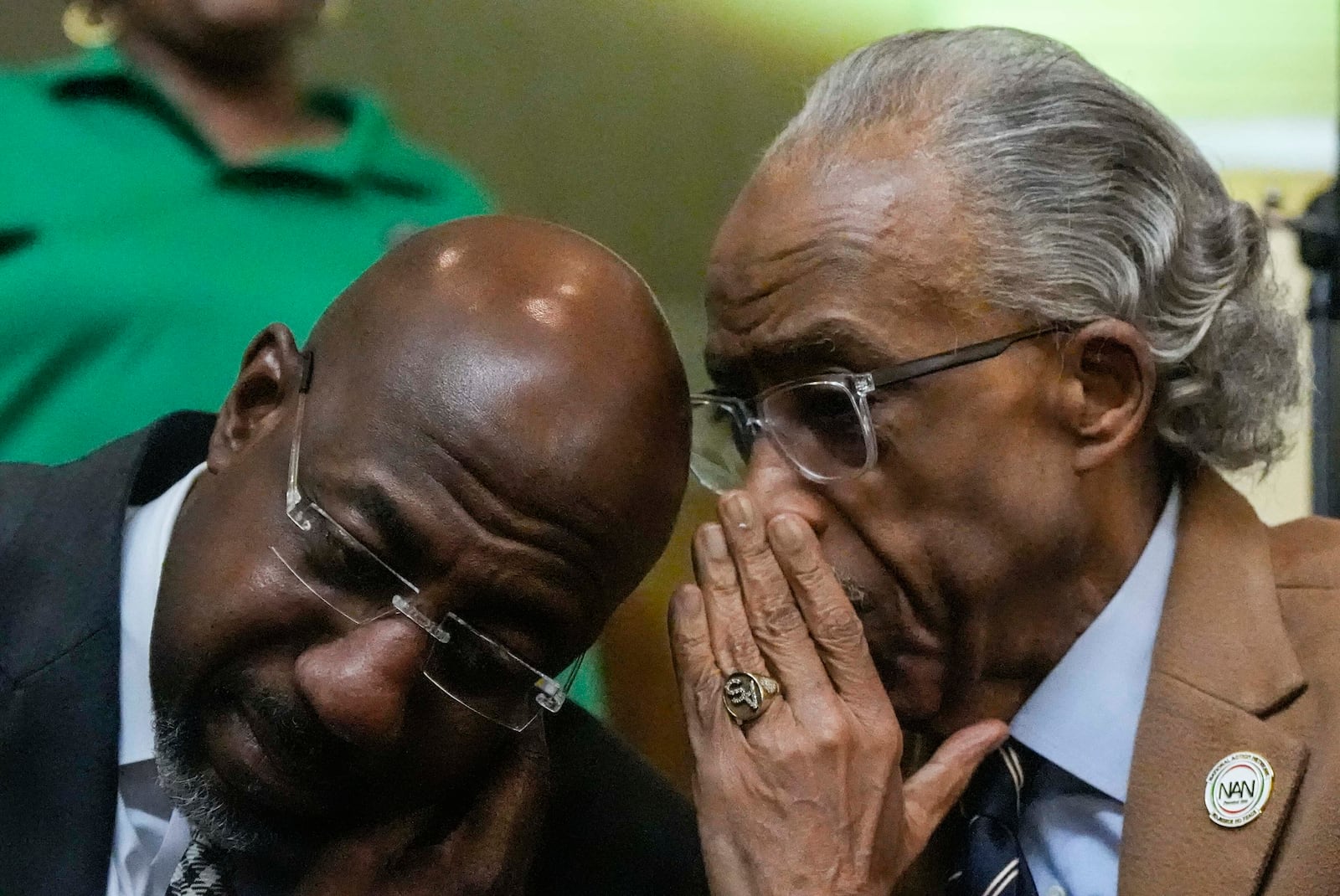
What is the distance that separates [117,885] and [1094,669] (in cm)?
96

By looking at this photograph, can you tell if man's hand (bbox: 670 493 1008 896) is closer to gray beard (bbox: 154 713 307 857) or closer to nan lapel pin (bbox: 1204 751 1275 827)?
nan lapel pin (bbox: 1204 751 1275 827)

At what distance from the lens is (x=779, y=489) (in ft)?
4.59

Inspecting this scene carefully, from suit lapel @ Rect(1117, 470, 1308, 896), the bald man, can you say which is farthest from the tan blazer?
the bald man

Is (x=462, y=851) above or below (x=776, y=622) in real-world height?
below

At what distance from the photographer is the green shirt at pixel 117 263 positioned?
138 centimetres

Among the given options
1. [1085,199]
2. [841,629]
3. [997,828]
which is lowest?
[997,828]

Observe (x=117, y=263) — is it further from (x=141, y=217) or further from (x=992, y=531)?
(x=992, y=531)

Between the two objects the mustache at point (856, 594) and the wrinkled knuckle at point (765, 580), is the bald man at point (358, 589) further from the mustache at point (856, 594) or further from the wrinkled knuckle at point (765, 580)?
the mustache at point (856, 594)

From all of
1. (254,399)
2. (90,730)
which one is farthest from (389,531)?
(90,730)

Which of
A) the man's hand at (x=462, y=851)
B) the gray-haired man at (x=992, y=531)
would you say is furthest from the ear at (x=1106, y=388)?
the man's hand at (x=462, y=851)

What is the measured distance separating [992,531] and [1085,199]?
1.16ft

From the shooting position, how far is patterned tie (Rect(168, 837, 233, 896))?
3.78 ft

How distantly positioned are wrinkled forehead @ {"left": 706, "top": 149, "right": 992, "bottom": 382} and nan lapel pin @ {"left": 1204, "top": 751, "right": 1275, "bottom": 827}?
0.48 metres

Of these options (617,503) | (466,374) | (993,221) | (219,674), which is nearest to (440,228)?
(466,374)
